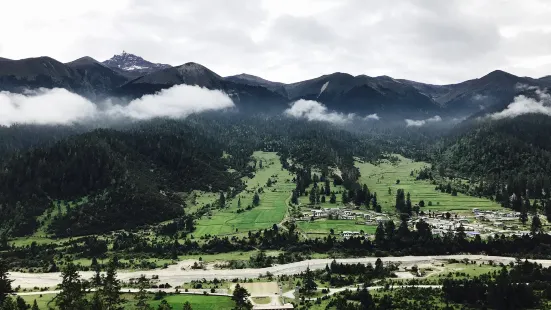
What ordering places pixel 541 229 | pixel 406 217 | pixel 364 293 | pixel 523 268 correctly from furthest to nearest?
pixel 406 217
pixel 541 229
pixel 523 268
pixel 364 293

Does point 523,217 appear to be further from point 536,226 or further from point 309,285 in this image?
point 309,285

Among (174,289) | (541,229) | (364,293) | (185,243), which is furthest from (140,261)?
(541,229)

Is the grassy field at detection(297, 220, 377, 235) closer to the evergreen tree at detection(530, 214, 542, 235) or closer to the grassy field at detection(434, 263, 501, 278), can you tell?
the grassy field at detection(434, 263, 501, 278)

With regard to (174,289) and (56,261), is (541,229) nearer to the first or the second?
(174,289)

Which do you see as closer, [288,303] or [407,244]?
[288,303]

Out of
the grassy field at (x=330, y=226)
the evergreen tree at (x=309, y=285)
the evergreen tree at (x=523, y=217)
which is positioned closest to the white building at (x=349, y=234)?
the grassy field at (x=330, y=226)

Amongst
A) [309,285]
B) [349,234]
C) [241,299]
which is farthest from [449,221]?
[241,299]
